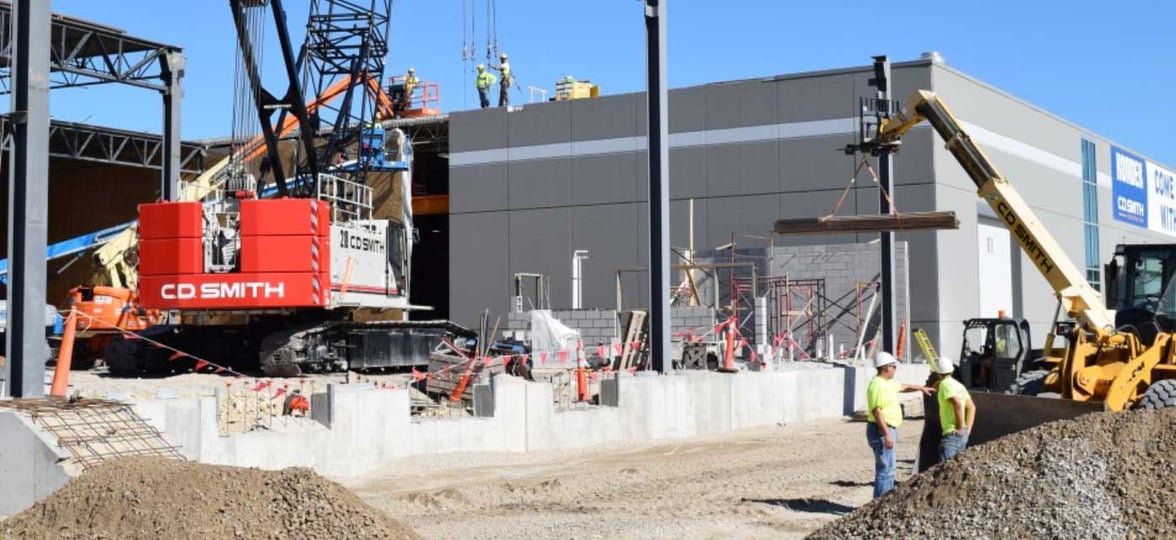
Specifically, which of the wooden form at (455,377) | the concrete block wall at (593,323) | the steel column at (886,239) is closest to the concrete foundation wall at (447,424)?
the wooden form at (455,377)

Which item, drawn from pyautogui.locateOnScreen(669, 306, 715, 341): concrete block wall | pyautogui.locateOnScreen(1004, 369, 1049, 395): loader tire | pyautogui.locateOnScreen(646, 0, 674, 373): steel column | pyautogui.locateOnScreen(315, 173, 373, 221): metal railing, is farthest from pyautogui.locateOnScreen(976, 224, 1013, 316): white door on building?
pyautogui.locateOnScreen(1004, 369, 1049, 395): loader tire

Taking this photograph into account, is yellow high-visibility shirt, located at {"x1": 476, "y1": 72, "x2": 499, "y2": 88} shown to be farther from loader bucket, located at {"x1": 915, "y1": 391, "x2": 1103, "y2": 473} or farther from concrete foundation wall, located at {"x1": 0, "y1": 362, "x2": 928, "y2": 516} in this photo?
loader bucket, located at {"x1": 915, "y1": 391, "x2": 1103, "y2": 473}

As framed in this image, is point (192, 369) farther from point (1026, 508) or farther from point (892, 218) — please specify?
point (1026, 508)

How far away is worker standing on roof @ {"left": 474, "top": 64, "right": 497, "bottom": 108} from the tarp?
16431mm

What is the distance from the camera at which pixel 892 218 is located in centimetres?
1912

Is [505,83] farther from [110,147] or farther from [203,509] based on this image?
[203,509]

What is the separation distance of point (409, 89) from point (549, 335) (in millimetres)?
21611

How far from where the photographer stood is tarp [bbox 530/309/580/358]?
2570 centimetres

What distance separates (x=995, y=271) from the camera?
3678cm

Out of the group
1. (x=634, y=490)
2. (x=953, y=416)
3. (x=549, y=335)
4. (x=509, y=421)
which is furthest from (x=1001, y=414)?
(x=549, y=335)

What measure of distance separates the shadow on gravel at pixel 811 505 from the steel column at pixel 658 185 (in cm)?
687

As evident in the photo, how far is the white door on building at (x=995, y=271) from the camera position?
35953 millimetres

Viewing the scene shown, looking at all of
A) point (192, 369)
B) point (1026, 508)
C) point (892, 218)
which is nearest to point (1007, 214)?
point (892, 218)

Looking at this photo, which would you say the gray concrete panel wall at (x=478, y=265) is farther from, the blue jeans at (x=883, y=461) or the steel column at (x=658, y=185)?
the blue jeans at (x=883, y=461)
